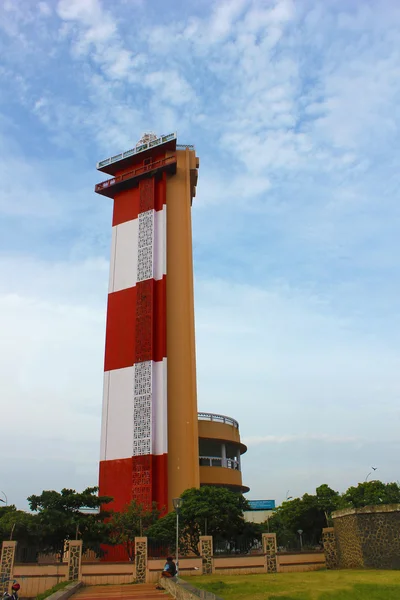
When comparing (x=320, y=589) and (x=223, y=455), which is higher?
(x=223, y=455)

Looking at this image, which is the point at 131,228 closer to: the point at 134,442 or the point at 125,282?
the point at 125,282

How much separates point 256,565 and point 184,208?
2687 centimetres

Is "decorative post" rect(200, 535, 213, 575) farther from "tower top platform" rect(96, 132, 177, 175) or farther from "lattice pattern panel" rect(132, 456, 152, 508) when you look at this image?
"tower top platform" rect(96, 132, 177, 175)

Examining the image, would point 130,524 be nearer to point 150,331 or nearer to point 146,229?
point 150,331

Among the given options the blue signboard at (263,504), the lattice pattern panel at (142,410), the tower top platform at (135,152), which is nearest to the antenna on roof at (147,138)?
the tower top platform at (135,152)

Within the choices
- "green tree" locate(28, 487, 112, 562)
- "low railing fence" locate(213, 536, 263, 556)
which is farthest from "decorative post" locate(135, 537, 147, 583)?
"low railing fence" locate(213, 536, 263, 556)

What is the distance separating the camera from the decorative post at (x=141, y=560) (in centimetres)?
2328

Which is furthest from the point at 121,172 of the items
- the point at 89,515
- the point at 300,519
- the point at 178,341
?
the point at 300,519

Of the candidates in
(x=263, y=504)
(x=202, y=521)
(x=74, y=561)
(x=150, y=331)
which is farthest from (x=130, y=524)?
(x=263, y=504)

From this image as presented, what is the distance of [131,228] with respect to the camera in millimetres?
42156

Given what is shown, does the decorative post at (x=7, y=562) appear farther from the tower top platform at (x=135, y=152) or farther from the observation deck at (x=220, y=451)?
the tower top platform at (x=135, y=152)

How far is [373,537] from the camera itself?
2244 centimetres

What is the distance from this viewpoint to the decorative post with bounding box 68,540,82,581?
23.3 meters

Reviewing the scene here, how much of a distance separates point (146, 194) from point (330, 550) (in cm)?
2907
